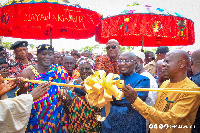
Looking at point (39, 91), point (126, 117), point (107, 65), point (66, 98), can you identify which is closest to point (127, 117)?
point (126, 117)

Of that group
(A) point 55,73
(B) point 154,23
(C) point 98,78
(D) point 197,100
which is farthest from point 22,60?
(D) point 197,100

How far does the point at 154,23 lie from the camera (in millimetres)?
4855

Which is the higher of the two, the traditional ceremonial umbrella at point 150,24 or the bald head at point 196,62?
the traditional ceremonial umbrella at point 150,24

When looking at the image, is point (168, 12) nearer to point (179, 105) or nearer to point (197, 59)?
point (197, 59)

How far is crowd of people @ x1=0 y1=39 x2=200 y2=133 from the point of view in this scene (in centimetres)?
201

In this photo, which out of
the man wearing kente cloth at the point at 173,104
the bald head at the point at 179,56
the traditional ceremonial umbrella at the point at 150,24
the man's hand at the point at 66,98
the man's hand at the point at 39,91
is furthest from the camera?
the traditional ceremonial umbrella at the point at 150,24

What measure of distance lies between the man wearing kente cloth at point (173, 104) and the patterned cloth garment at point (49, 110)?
160cm

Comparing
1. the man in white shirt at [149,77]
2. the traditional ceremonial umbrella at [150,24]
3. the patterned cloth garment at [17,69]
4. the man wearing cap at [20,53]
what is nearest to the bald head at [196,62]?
the man in white shirt at [149,77]

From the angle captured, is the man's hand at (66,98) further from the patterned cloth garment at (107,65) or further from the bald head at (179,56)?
the bald head at (179,56)

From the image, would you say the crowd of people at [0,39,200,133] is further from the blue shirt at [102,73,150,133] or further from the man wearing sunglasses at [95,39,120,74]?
the man wearing sunglasses at [95,39,120,74]

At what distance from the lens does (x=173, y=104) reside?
2109 mm

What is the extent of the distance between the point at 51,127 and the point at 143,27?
3546 millimetres

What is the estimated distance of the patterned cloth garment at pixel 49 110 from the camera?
3020 mm

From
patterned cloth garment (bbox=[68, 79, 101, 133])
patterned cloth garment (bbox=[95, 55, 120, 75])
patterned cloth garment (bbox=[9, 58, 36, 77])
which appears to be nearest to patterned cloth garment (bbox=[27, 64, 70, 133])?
patterned cloth garment (bbox=[68, 79, 101, 133])
